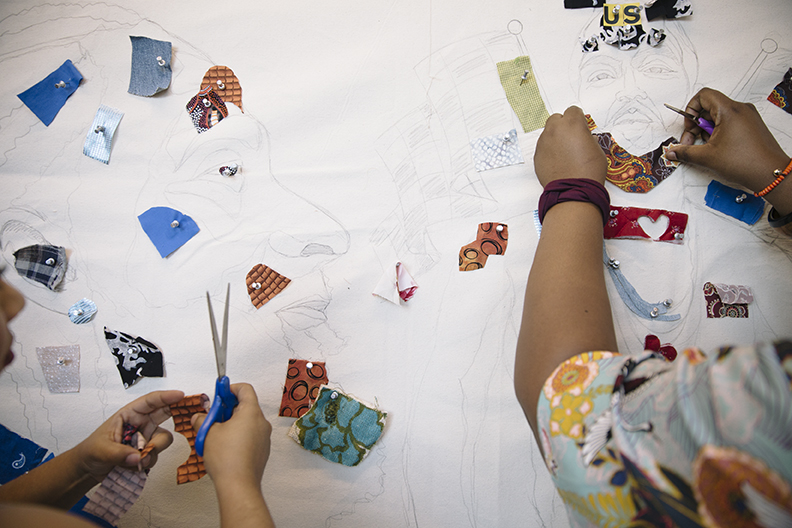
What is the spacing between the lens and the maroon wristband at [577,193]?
2.31ft

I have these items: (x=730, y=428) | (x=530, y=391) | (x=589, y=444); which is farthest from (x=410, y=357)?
(x=730, y=428)

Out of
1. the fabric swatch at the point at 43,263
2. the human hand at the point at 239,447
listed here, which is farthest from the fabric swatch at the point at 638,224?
the fabric swatch at the point at 43,263

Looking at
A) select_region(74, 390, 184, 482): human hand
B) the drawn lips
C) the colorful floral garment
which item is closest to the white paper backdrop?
the drawn lips

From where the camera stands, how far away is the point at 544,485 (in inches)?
27.7

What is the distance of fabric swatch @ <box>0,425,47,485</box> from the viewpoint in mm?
753

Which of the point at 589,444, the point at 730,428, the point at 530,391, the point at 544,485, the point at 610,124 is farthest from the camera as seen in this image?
the point at 610,124

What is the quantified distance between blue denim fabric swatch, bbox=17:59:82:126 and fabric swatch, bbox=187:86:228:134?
0.85ft

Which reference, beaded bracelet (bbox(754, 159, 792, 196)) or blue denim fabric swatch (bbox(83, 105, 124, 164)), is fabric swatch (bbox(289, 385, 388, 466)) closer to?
blue denim fabric swatch (bbox(83, 105, 124, 164))

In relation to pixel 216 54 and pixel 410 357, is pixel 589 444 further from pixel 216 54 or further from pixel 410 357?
pixel 216 54

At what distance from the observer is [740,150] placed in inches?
29.0

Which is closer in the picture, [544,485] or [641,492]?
[641,492]

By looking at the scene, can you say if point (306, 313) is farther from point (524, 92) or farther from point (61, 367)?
point (524, 92)

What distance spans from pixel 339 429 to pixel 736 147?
823 millimetres

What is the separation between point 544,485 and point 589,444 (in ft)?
1.02
